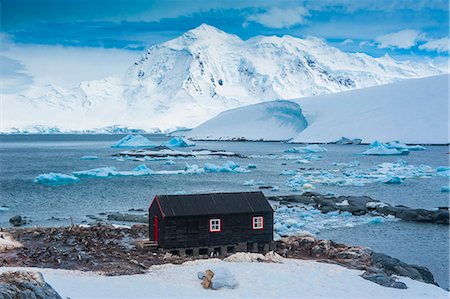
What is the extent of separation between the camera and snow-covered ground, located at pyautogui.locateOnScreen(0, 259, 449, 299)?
46.3 ft

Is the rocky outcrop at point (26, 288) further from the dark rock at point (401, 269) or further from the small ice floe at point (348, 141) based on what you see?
the small ice floe at point (348, 141)

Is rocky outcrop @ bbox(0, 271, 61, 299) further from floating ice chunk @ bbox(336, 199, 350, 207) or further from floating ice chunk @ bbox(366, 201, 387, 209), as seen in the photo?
floating ice chunk @ bbox(366, 201, 387, 209)

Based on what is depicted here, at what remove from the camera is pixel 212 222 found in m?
19.5

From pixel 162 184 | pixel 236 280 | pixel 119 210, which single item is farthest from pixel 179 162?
pixel 236 280

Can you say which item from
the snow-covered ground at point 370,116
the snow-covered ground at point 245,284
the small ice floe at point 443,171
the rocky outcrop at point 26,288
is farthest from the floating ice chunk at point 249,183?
the snow-covered ground at point 370,116

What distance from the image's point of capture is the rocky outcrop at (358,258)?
16.3m

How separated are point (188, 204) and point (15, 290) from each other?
1002 cm

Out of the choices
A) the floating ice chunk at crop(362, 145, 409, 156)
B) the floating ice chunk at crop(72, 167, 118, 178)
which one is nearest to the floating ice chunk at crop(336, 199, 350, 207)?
the floating ice chunk at crop(72, 167, 118, 178)

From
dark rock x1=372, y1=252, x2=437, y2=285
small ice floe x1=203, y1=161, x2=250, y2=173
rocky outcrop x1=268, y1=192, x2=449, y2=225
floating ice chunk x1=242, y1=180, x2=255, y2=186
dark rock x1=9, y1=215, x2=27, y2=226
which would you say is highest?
small ice floe x1=203, y1=161, x2=250, y2=173

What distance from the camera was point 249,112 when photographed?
128m

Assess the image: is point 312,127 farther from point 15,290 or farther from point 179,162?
point 15,290

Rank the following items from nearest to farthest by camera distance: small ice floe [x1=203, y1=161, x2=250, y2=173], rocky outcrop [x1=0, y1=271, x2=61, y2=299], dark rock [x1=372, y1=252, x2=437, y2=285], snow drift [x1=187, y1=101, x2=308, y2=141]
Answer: rocky outcrop [x1=0, y1=271, x2=61, y2=299] < dark rock [x1=372, y1=252, x2=437, y2=285] < small ice floe [x1=203, y1=161, x2=250, y2=173] < snow drift [x1=187, y1=101, x2=308, y2=141]

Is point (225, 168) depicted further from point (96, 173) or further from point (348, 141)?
point (348, 141)

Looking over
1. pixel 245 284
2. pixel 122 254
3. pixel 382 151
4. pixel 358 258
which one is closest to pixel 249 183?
pixel 358 258
